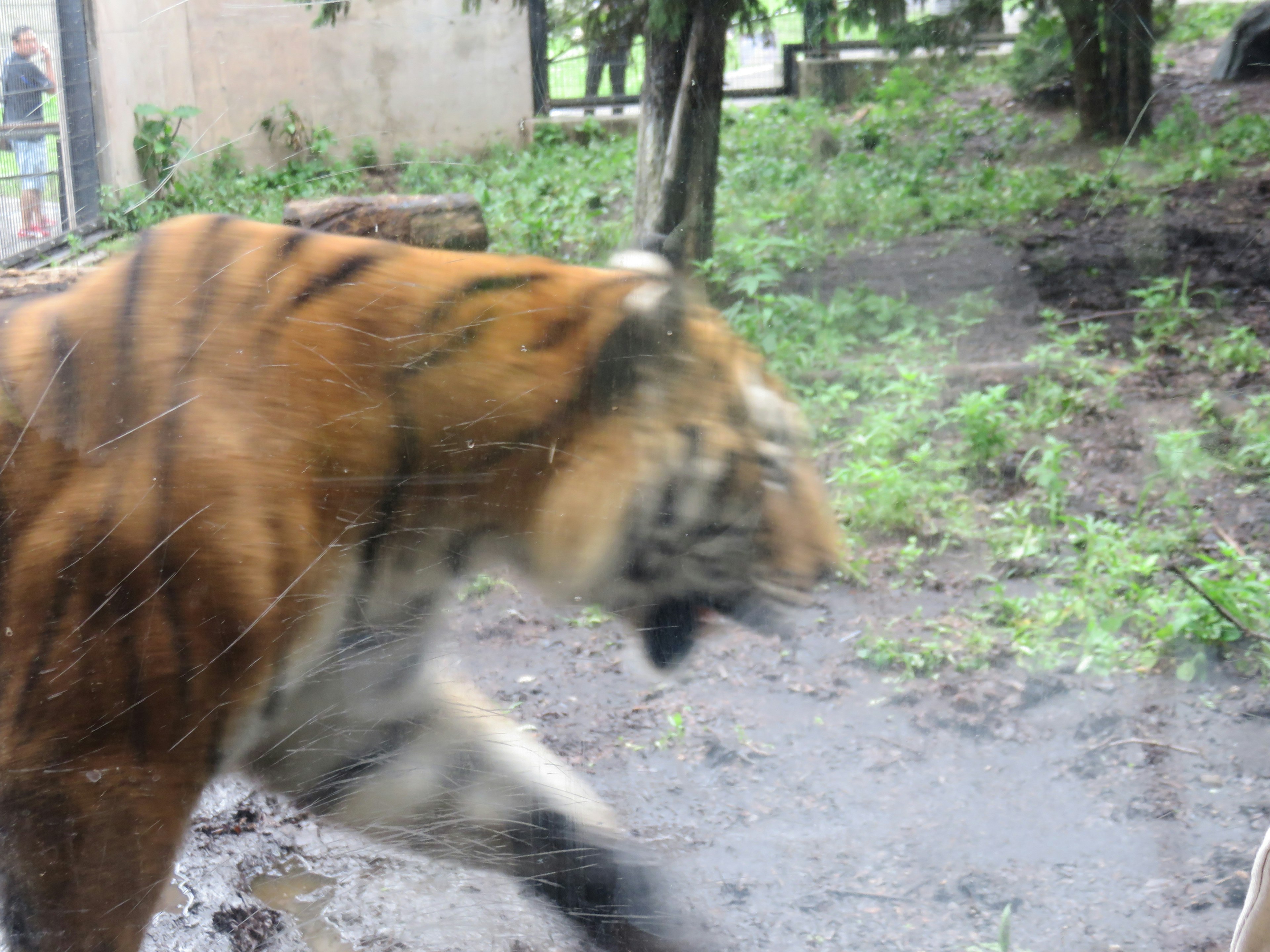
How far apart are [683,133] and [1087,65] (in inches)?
26.9

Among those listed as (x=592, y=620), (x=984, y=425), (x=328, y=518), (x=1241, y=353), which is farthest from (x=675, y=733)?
(x=1241, y=353)

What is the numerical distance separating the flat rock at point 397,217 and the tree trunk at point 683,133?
0.28 metres

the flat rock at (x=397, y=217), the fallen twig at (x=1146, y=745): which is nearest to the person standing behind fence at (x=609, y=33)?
the flat rock at (x=397, y=217)

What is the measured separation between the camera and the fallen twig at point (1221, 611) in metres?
1.71

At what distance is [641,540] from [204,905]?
1018mm

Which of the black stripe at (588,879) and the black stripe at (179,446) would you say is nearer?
the black stripe at (179,446)

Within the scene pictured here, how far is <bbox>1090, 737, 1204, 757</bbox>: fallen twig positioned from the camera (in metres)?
1.70

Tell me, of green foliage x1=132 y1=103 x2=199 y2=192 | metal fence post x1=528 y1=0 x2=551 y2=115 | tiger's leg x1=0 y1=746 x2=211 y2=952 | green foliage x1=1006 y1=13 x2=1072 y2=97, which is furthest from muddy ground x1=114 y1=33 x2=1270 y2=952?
green foliage x1=132 y1=103 x2=199 y2=192

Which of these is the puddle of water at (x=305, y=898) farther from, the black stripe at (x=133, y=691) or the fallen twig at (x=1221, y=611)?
the fallen twig at (x=1221, y=611)

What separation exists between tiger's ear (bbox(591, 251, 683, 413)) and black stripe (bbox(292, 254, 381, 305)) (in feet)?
1.29

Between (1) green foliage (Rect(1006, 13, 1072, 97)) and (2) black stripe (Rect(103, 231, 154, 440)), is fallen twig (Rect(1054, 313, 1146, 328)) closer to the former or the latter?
(1) green foliage (Rect(1006, 13, 1072, 97))

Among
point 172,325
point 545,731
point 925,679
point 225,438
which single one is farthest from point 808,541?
point 172,325

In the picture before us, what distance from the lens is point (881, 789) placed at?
1.64 meters

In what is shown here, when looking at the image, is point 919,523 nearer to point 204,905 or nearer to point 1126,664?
point 1126,664
